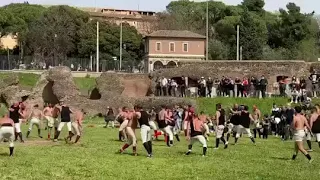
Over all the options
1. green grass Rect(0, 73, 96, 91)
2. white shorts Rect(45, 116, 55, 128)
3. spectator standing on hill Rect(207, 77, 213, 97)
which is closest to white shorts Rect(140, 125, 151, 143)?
white shorts Rect(45, 116, 55, 128)

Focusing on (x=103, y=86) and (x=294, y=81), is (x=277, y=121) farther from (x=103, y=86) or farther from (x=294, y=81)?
(x=103, y=86)

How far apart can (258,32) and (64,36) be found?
1276 inches

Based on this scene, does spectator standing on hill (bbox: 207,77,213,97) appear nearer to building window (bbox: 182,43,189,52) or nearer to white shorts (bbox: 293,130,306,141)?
white shorts (bbox: 293,130,306,141)

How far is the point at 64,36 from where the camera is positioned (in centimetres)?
9988

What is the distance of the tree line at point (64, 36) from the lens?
329ft

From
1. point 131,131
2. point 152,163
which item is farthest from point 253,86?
point 152,163

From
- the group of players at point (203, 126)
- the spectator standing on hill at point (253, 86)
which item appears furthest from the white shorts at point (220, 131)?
the spectator standing on hill at point (253, 86)

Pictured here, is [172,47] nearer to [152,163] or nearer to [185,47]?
[185,47]

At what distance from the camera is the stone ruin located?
52.0m

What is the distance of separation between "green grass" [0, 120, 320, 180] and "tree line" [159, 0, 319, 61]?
72248 mm

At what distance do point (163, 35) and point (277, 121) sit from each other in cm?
6820

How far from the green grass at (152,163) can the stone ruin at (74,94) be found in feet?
72.4

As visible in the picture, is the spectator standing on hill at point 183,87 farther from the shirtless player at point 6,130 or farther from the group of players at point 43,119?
the shirtless player at point 6,130

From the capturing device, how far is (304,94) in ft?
167
